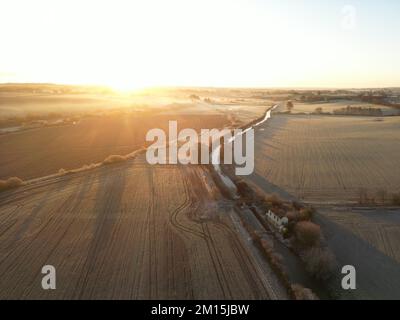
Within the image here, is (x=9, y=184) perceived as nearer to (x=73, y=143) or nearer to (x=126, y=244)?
(x=126, y=244)

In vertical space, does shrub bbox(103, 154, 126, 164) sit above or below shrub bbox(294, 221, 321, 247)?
above

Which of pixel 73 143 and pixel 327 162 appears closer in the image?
pixel 327 162


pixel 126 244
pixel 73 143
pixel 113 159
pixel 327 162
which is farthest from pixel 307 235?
pixel 73 143

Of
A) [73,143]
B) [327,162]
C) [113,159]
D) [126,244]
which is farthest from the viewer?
[73,143]

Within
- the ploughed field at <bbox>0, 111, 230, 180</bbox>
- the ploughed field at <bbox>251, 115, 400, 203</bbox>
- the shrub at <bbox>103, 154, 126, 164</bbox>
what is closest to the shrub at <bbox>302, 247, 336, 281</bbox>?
the ploughed field at <bbox>251, 115, 400, 203</bbox>

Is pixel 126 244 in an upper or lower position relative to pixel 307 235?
lower

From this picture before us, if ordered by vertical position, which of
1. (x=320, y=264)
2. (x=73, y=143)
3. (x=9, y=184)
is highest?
(x=73, y=143)

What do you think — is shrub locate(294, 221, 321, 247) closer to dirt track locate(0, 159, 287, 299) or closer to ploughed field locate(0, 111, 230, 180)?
dirt track locate(0, 159, 287, 299)

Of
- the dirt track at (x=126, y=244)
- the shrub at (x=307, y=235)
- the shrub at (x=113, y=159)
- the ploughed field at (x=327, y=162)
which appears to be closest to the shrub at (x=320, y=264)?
the shrub at (x=307, y=235)

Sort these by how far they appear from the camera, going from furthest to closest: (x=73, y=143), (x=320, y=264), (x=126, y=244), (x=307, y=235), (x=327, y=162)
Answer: (x=73, y=143)
(x=327, y=162)
(x=307, y=235)
(x=126, y=244)
(x=320, y=264)
